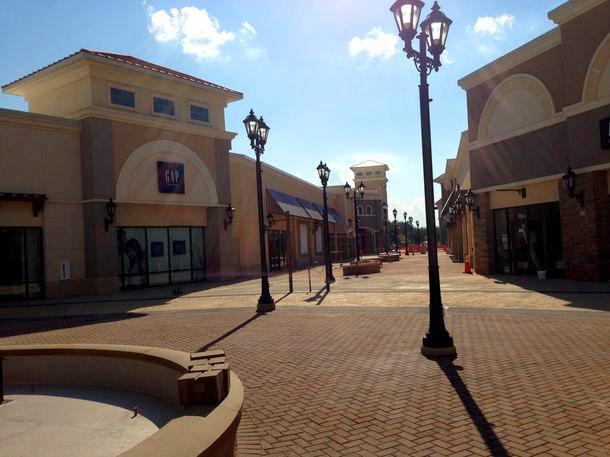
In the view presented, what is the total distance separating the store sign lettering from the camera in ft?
55.2

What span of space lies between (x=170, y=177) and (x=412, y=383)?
826 inches

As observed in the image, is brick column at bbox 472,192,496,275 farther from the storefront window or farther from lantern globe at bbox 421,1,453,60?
lantern globe at bbox 421,1,453,60

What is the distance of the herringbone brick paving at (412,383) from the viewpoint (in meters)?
4.75

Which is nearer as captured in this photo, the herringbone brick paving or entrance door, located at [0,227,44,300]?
the herringbone brick paving

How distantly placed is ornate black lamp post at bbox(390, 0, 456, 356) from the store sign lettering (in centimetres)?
1101

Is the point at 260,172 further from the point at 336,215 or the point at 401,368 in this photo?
the point at 336,215

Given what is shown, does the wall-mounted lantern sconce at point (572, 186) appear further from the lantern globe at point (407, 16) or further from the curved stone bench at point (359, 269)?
the lantern globe at point (407, 16)

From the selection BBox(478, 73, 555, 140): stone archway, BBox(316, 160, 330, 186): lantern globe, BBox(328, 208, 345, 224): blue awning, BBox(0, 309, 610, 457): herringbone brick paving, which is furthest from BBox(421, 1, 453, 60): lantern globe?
BBox(328, 208, 345, 224): blue awning

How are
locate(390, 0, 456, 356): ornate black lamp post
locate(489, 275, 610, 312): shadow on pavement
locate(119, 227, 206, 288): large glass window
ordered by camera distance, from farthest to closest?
locate(119, 227, 206, 288): large glass window, locate(489, 275, 610, 312): shadow on pavement, locate(390, 0, 456, 356): ornate black lamp post

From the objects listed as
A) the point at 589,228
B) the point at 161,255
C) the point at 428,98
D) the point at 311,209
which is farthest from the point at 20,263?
the point at 311,209

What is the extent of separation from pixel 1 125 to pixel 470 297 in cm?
1826

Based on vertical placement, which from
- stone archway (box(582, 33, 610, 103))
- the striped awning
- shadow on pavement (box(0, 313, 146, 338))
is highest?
stone archway (box(582, 33, 610, 103))

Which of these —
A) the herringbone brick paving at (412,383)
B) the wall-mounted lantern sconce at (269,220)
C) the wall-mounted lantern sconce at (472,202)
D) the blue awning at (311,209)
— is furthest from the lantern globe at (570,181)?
the blue awning at (311,209)

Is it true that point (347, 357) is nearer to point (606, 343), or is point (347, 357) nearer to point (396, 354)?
point (396, 354)
